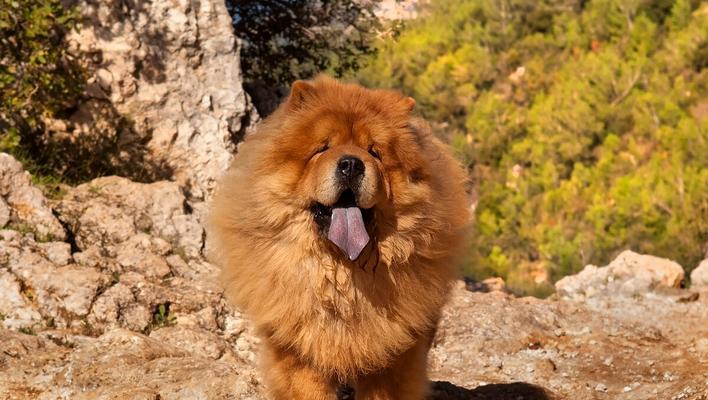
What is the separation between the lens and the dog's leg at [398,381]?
4.10 metres

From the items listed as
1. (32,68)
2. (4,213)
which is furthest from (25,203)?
(32,68)

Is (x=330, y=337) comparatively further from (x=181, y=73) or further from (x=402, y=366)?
(x=181, y=73)

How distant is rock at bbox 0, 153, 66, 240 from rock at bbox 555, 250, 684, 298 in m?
5.46

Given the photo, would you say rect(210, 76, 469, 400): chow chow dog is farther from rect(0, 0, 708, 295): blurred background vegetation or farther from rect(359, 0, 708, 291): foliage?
rect(359, 0, 708, 291): foliage

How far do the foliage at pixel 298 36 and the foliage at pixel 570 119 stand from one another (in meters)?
5.97

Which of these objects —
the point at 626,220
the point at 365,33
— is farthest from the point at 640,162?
the point at 365,33

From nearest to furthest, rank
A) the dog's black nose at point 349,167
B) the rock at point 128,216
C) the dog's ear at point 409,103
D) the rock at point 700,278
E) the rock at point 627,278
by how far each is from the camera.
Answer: the dog's black nose at point 349,167, the dog's ear at point 409,103, the rock at point 128,216, the rock at point 627,278, the rock at point 700,278

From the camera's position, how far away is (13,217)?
6023 millimetres

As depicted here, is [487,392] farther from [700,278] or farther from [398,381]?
[700,278]

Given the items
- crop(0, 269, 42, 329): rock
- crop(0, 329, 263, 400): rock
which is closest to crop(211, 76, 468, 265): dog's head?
crop(0, 329, 263, 400): rock

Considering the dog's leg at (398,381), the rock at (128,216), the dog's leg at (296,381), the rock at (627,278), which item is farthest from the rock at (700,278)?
the dog's leg at (296,381)

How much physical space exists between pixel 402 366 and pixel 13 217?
329cm

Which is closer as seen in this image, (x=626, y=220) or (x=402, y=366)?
(x=402, y=366)

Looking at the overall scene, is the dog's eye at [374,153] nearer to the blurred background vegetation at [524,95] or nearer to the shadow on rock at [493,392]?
the shadow on rock at [493,392]
